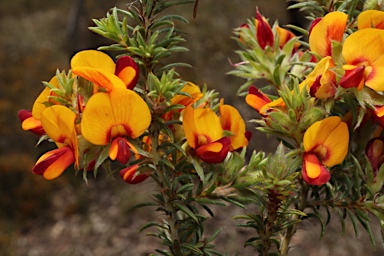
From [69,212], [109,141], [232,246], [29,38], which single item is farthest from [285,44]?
[29,38]

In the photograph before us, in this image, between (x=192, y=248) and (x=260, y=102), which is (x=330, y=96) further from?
(x=192, y=248)

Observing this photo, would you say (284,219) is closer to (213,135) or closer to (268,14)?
(213,135)

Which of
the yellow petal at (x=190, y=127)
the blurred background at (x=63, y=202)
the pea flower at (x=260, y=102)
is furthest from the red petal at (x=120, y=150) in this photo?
the blurred background at (x=63, y=202)

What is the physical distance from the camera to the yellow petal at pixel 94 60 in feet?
2.56

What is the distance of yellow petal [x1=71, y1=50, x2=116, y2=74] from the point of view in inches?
30.7

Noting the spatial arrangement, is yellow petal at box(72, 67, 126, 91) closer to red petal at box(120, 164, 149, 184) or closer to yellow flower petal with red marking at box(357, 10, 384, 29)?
red petal at box(120, 164, 149, 184)

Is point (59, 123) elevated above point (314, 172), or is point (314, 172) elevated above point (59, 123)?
point (59, 123)

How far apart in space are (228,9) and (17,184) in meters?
Result: 3.27

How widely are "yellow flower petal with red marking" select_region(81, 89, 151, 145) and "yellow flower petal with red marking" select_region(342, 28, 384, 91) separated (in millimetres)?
304

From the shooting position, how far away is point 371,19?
806 millimetres

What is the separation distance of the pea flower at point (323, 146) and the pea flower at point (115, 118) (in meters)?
0.25

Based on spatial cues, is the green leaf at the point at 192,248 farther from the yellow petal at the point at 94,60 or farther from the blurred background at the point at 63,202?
the blurred background at the point at 63,202

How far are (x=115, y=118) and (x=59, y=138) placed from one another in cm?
9

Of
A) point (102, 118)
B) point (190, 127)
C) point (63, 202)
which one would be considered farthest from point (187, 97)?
point (63, 202)
